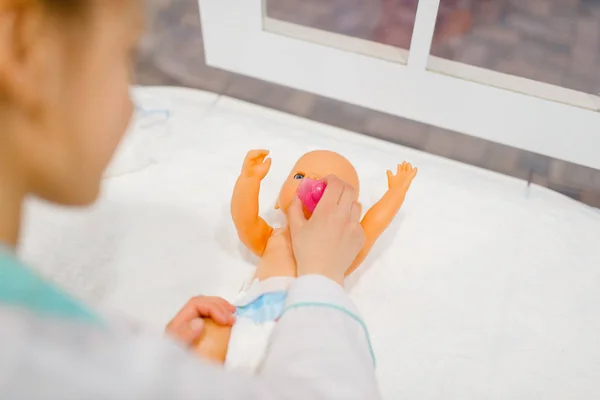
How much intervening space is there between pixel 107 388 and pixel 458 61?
0.84m

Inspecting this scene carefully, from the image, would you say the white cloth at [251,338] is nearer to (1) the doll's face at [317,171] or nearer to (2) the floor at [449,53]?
(1) the doll's face at [317,171]

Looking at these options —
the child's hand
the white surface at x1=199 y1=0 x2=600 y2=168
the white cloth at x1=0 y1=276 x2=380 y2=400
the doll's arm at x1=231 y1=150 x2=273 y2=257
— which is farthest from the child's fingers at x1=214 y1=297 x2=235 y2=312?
the white surface at x1=199 y1=0 x2=600 y2=168

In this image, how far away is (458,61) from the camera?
966 millimetres

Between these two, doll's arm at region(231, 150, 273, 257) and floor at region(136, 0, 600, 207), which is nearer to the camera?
doll's arm at region(231, 150, 273, 257)

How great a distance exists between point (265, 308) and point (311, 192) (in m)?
0.15

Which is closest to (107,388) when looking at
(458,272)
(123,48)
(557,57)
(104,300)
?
(123,48)

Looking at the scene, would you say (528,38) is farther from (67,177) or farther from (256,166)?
(67,177)

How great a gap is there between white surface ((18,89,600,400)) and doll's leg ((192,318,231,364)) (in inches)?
4.1

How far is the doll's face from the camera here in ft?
2.42

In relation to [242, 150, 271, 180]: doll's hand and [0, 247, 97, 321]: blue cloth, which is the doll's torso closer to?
[242, 150, 271, 180]: doll's hand

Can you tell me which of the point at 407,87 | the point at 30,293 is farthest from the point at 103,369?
the point at 407,87

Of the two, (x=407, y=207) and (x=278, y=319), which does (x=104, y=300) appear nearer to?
(x=278, y=319)

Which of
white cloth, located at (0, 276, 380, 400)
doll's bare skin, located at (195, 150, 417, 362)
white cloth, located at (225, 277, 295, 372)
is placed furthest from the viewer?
doll's bare skin, located at (195, 150, 417, 362)

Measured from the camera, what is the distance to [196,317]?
647 millimetres
